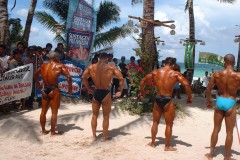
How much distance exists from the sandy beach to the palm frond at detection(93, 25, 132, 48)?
6.68 meters

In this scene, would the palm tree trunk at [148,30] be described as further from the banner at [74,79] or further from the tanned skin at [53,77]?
the tanned skin at [53,77]

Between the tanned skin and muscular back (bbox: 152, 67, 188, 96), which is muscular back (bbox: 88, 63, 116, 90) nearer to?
the tanned skin

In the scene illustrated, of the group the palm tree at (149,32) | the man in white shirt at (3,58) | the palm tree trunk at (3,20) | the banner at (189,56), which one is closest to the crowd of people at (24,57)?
the man in white shirt at (3,58)

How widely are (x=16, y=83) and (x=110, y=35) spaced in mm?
7611

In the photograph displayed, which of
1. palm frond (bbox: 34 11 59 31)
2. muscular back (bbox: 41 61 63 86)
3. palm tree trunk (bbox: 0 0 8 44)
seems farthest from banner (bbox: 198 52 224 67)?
muscular back (bbox: 41 61 63 86)

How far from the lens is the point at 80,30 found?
1027 cm

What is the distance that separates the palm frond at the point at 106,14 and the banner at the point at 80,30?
18.9 feet

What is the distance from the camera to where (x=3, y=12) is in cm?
1030

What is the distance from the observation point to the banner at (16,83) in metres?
8.79

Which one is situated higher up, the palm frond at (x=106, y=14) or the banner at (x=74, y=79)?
the palm frond at (x=106, y=14)

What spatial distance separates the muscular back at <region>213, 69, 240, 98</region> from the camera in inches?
225

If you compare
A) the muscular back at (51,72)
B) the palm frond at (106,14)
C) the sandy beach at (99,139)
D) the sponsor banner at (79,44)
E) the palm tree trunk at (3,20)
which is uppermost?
the palm frond at (106,14)

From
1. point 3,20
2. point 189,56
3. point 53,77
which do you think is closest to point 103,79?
point 53,77

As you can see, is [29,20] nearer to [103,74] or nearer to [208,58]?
[103,74]
